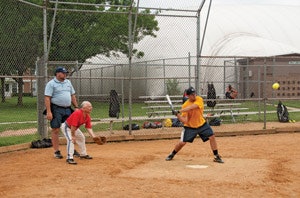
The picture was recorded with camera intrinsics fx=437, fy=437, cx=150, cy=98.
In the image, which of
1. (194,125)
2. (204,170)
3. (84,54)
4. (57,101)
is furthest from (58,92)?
(84,54)

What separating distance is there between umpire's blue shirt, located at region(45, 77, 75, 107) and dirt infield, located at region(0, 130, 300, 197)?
1.14 metres

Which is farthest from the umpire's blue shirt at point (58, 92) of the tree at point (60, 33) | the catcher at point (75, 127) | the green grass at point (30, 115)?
the green grass at point (30, 115)

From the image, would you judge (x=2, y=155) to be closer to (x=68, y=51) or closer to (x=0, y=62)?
(x=0, y=62)

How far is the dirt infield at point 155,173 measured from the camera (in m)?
5.71

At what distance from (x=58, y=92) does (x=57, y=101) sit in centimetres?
18

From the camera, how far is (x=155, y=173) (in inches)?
274

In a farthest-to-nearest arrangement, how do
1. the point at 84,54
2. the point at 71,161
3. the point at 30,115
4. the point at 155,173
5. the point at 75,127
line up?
1. the point at 30,115
2. the point at 84,54
3. the point at 75,127
4. the point at 71,161
5. the point at 155,173

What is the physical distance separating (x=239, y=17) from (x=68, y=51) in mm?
28967

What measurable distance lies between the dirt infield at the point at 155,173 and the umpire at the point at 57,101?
0.50 meters

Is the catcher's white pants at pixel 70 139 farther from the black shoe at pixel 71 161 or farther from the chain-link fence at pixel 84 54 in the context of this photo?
the chain-link fence at pixel 84 54

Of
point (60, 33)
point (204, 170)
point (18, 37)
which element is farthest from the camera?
point (60, 33)

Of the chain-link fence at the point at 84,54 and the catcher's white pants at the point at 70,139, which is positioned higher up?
the chain-link fence at the point at 84,54

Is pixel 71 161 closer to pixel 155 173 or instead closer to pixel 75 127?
pixel 75 127

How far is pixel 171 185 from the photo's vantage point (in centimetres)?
604
